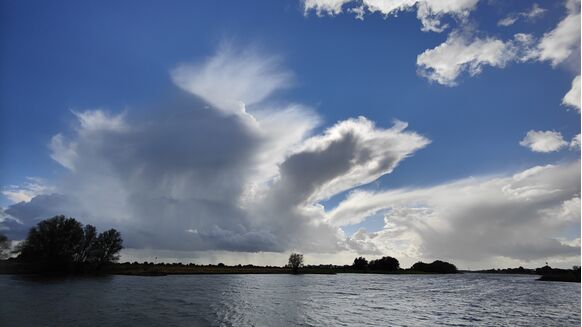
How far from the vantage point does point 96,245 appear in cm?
16912

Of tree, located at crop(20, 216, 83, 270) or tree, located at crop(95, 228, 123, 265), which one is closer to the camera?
tree, located at crop(20, 216, 83, 270)

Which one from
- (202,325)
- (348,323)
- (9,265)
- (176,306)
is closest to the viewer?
(202,325)

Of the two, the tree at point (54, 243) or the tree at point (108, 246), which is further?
the tree at point (108, 246)

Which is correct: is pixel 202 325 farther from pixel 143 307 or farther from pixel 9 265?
pixel 9 265

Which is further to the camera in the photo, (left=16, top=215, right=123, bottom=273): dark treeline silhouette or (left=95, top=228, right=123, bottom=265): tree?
(left=95, top=228, right=123, bottom=265): tree

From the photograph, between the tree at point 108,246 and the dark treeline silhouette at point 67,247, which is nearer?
the dark treeline silhouette at point 67,247

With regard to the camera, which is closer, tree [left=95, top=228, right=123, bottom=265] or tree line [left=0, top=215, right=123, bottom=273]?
tree line [left=0, top=215, right=123, bottom=273]

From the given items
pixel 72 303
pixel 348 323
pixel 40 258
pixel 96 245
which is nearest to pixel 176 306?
pixel 72 303

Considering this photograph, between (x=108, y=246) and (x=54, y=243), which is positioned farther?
(x=108, y=246)

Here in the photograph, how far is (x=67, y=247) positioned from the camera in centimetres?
15512

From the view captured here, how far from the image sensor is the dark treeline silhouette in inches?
5763

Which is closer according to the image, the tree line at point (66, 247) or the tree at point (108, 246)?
the tree line at point (66, 247)

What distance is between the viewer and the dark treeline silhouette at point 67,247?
146 m

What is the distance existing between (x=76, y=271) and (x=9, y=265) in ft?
78.5
